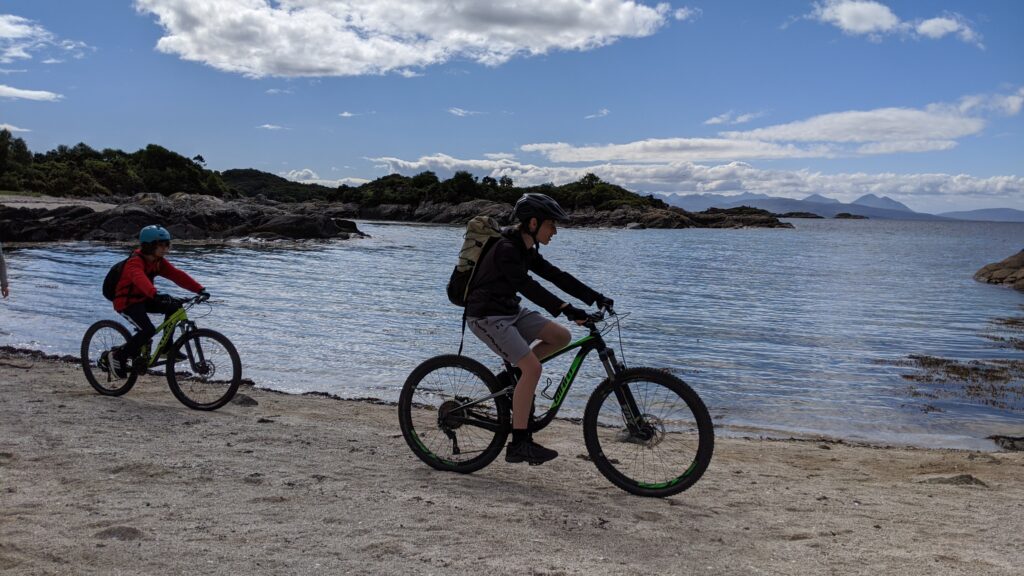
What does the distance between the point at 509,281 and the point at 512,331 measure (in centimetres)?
39

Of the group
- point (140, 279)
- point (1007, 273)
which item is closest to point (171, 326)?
point (140, 279)

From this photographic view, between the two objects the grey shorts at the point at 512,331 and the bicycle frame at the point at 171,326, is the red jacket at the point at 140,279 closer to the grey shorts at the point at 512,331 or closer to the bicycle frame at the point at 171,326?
the bicycle frame at the point at 171,326

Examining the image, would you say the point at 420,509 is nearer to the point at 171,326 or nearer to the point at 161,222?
the point at 171,326

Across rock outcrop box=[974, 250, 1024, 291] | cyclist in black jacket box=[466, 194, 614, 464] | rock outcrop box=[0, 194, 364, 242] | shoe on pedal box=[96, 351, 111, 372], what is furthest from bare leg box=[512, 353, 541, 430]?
rock outcrop box=[0, 194, 364, 242]

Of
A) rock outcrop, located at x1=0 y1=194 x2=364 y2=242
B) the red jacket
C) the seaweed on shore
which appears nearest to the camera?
the red jacket

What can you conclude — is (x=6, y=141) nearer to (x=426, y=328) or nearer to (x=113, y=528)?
(x=426, y=328)

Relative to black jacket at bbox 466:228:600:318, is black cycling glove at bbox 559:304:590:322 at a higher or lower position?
lower

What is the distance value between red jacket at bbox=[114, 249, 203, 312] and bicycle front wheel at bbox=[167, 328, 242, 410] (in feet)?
2.09

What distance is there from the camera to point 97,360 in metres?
9.14

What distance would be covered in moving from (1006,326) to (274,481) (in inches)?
846

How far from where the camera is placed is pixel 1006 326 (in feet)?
67.7

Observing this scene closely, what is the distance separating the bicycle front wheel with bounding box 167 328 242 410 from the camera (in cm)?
856

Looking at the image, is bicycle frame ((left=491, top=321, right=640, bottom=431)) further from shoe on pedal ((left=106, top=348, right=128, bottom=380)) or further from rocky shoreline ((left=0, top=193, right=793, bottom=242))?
rocky shoreline ((left=0, top=193, right=793, bottom=242))

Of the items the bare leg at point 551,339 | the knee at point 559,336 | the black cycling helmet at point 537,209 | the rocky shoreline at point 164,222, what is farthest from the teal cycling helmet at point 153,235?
the rocky shoreline at point 164,222
